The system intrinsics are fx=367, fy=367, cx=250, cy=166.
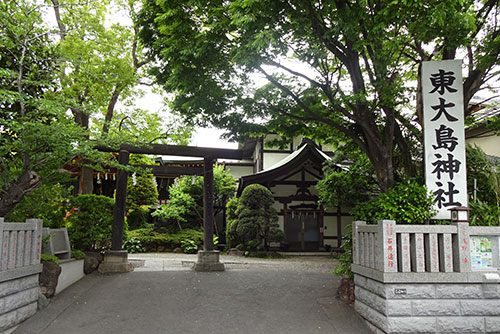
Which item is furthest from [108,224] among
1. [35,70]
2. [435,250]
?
[435,250]

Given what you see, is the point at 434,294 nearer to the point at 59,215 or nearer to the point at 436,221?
the point at 436,221

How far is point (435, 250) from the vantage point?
5.60m

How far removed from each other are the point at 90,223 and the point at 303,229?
10824 millimetres

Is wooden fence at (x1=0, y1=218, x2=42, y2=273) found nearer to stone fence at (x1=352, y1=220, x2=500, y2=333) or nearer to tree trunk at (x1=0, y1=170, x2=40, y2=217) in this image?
tree trunk at (x1=0, y1=170, x2=40, y2=217)

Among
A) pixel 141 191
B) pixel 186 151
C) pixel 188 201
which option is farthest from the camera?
pixel 141 191

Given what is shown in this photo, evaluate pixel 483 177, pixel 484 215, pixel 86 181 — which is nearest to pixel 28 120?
pixel 86 181

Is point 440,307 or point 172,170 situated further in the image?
point 172,170

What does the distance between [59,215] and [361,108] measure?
25.1 ft

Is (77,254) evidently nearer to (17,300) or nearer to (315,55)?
(17,300)

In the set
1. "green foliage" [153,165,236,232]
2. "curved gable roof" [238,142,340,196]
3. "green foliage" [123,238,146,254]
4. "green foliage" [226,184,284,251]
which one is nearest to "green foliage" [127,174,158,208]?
"green foliage" [153,165,236,232]

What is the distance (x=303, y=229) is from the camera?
59.9 ft

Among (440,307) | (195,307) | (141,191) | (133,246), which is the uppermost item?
(141,191)

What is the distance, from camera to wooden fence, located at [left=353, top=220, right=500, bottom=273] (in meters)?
5.54

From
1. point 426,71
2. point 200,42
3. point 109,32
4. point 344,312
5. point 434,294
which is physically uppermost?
point 109,32
